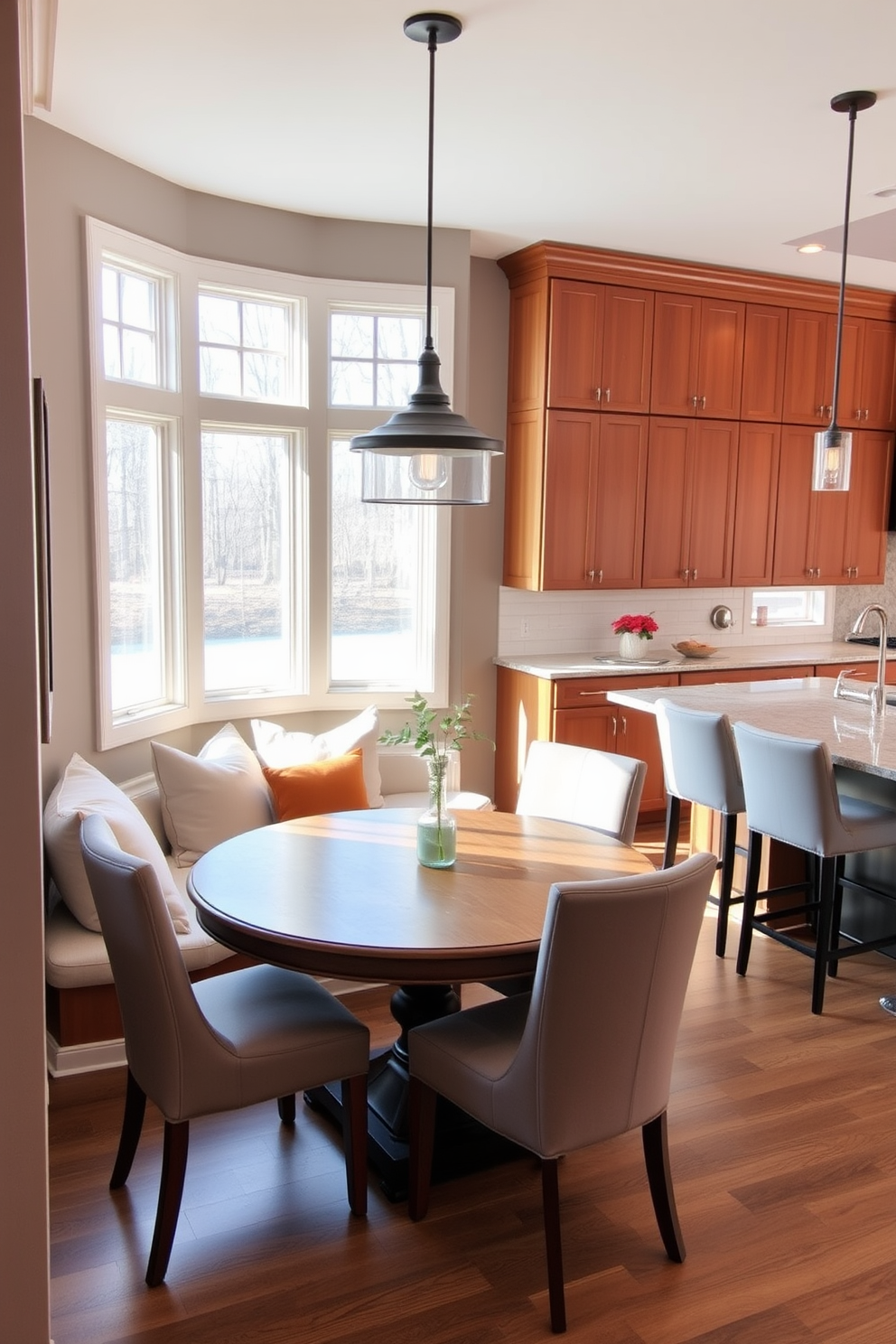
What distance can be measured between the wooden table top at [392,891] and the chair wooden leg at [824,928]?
0.99 m

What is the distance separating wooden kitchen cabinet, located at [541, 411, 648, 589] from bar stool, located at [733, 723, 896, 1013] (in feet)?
6.12

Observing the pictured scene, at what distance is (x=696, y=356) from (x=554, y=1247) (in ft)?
15.4

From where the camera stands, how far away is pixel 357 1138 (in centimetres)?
254

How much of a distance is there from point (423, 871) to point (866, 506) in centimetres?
485

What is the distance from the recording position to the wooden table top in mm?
2324

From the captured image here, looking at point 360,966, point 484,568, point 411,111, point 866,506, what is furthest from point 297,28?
point 866,506

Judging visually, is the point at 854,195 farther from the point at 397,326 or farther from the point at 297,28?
the point at 297,28

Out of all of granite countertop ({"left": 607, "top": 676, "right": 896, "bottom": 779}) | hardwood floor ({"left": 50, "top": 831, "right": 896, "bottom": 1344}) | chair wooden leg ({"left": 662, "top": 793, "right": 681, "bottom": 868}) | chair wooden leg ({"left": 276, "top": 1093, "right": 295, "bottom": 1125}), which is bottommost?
hardwood floor ({"left": 50, "top": 831, "right": 896, "bottom": 1344})

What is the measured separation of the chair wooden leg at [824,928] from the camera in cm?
361

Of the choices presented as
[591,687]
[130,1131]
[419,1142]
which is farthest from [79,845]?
[591,687]

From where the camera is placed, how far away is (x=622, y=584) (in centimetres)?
573

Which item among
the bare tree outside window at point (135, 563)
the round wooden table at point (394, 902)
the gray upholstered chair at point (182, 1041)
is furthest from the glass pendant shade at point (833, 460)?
the bare tree outside window at point (135, 563)

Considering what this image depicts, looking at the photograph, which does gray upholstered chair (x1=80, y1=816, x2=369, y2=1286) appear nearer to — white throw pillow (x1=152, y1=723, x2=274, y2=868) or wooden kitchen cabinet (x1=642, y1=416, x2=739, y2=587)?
white throw pillow (x1=152, y1=723, x2=274, y2=868)

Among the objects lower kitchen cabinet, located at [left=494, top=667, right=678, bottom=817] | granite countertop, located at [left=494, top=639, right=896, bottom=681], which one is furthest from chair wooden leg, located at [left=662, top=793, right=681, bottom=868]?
granite countertop, located at [left=494, top=639, right=896, bottom=681]
